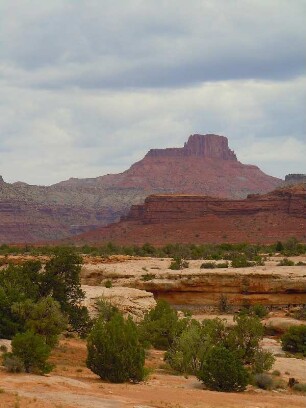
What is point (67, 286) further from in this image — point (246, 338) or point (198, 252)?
point (198, 252)

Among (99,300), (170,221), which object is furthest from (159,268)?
(170,221)

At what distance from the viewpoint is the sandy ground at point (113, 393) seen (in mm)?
16031

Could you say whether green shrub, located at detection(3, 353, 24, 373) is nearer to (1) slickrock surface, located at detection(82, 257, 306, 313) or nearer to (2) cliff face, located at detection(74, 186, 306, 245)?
(1) slickrock surface, located at detection(82, 257, 306, 313)

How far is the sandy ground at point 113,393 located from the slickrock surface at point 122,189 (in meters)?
108

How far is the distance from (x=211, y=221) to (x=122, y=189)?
2677 inches

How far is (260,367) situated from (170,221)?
84156mm

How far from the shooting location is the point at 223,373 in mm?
20766

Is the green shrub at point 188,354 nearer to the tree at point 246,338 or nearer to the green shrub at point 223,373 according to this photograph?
the tree at point 246,338

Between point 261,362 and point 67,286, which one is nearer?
point 261,362

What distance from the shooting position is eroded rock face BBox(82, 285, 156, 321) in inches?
1253

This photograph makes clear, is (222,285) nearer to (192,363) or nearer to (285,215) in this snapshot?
(192,363)

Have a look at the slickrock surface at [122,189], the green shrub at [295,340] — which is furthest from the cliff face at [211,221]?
the green shrub at [295,340]

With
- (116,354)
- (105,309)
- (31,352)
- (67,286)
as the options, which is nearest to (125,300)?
(105,309)

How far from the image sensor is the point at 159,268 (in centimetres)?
4822
